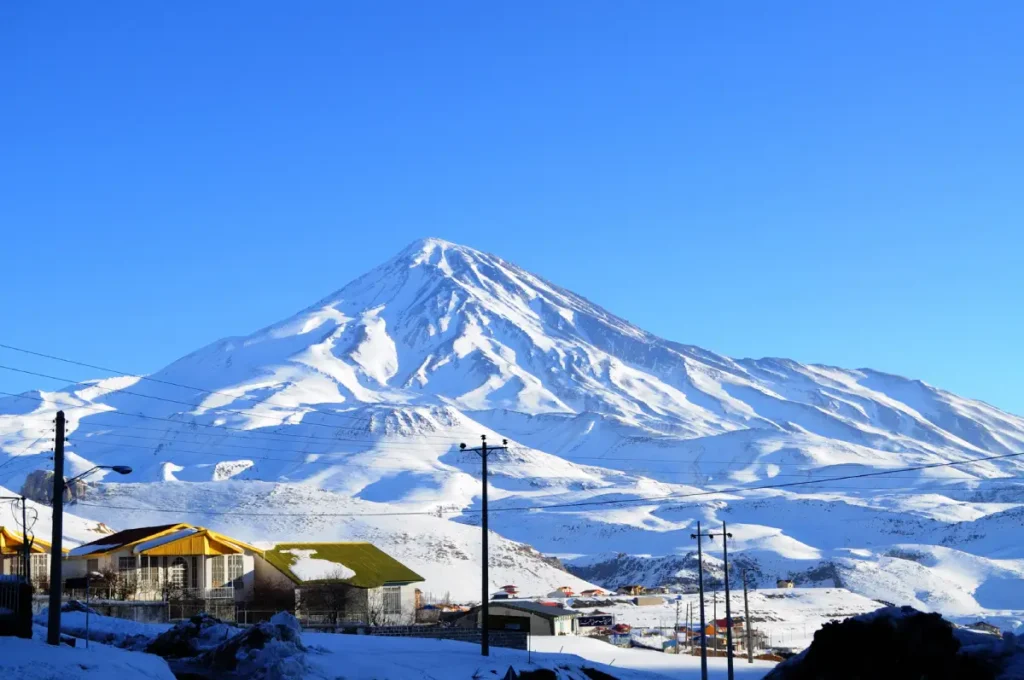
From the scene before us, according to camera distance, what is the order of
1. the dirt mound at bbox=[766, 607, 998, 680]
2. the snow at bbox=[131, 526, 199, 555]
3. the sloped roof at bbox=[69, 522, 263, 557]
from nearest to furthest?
the dirt mound at bbox=[766, 607, 998, 680] → the snow at bbox=[131, 526, 199, 555] → the sloped roof at bbox=[69, 522, 263, 557]

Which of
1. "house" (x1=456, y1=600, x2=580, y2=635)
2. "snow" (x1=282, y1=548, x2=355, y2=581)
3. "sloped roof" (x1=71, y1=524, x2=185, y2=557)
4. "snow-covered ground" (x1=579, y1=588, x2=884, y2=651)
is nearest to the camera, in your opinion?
"sloped roof" (x1=71, y1=524, x2=185, y2=557)

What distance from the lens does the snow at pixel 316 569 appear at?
7212 centimetres

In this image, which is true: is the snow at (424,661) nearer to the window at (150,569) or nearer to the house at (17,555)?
the window at (150,569)

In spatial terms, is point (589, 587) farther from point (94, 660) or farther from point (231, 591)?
point (94, 660)

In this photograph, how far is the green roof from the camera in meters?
72.7

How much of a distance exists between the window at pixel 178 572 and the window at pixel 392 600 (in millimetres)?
12698

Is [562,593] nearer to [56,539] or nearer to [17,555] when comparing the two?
[17,555]

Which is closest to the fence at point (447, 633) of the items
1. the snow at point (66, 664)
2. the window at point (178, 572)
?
the window at point (178, 572)

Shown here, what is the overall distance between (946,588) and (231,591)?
9323cm

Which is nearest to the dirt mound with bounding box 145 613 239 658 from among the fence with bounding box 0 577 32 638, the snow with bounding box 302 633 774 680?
the snow with bounding box 302 633 774 680

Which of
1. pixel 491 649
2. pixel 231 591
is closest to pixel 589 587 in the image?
pixel 231 591

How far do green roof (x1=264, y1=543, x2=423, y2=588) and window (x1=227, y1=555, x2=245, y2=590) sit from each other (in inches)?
97.3

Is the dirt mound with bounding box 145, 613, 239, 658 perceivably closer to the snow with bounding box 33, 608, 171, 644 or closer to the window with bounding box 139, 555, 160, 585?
the snow with bounding box 33, 608, 171, 644

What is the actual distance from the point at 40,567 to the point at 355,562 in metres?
18.9
